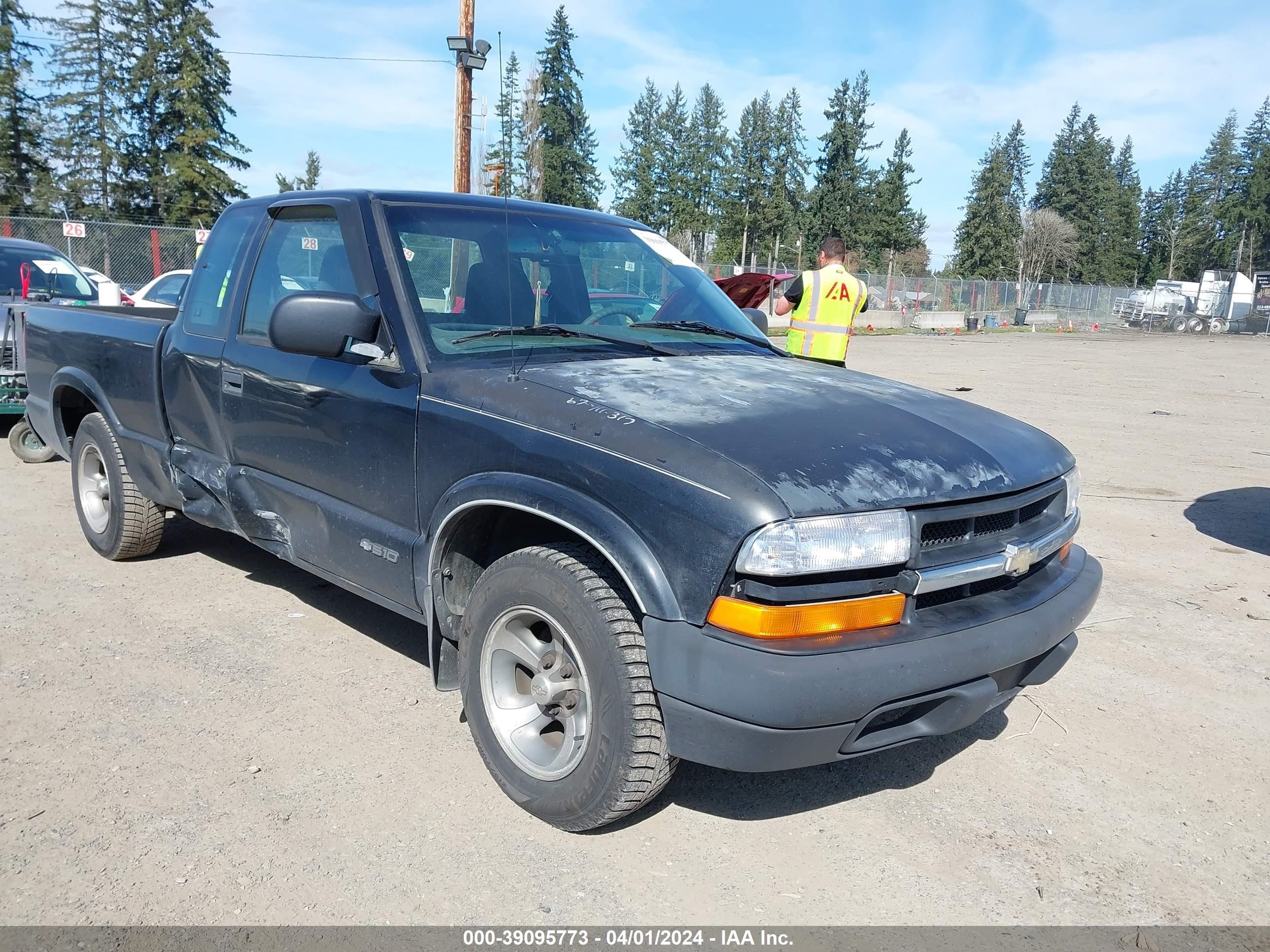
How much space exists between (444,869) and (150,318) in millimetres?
3721

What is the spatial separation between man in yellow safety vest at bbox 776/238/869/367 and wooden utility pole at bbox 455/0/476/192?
1087cm

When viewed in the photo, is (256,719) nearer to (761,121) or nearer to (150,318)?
(150,318)

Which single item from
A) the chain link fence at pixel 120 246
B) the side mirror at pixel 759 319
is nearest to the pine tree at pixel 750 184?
the chain link fence at pixel 120 246

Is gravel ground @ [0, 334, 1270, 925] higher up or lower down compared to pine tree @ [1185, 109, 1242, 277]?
lower down

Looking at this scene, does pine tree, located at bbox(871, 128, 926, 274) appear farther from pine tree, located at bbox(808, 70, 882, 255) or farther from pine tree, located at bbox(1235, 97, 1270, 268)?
pine tree, located at bbox(1235, 97, 1270, 268)

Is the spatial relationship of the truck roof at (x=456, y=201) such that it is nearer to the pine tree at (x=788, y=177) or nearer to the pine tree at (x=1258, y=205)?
the pine tree at (x=788, y=177)

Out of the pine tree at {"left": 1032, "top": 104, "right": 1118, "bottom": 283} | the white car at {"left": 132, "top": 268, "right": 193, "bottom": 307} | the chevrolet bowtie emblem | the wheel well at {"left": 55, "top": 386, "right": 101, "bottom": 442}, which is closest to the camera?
the chevrolet bowtie emblem

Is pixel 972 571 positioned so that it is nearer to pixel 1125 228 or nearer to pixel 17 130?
pixel 17 130

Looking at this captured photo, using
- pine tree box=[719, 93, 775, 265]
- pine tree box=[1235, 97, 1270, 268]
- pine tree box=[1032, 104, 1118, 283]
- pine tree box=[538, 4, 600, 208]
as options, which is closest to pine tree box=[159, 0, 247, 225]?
pine tree box=[538, 4, 600, 208]

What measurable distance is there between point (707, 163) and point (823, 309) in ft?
269

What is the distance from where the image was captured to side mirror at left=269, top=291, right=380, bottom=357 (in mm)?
3203

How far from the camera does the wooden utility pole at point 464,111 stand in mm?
17203

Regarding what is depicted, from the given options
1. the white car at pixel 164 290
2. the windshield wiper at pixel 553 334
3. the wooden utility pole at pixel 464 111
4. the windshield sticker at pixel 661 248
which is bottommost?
the white car at pixel 164 290

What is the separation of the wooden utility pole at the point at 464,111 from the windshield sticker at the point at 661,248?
13.8 metres
